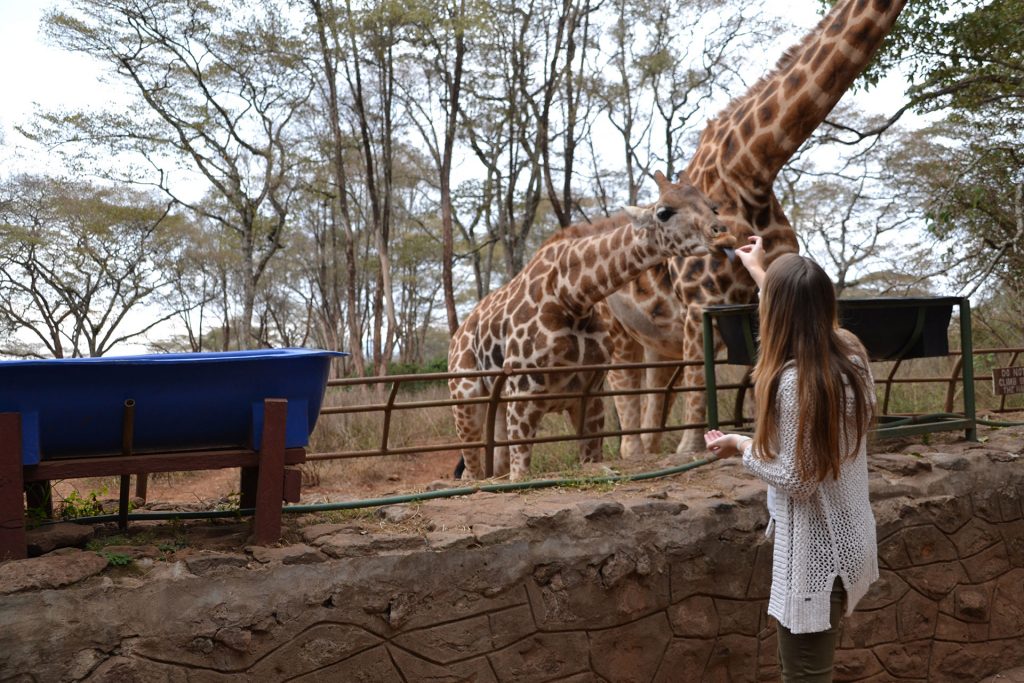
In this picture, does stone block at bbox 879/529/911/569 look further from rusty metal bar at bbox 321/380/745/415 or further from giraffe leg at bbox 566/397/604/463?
giraffe leg at bbox 566/397/604/463

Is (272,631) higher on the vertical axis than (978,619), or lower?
higher

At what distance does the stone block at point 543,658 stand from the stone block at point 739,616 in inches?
26.8

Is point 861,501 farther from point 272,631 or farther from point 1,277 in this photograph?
point 1,277

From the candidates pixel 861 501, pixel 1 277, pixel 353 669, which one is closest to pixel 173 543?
pixel 353 669

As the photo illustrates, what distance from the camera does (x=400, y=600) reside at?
3.24 m

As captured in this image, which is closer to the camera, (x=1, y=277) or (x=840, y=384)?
(x=840, y=384)

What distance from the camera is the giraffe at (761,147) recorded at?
16.9 feet

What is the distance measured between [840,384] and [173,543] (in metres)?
2.34

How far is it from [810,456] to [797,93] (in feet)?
11.5

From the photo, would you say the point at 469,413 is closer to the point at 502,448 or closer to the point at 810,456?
the point at 502,448

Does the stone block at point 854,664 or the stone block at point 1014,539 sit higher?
the stone block at point 1014,539

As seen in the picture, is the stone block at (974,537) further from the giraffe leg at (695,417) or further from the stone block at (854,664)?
the giraffe leg at (695,417)

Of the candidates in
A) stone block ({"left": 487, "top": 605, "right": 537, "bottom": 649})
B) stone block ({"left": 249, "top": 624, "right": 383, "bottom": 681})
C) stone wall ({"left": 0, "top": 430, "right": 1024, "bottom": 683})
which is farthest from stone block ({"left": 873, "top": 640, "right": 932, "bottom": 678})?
stone block ({"left": 249, "top": 624, "right": 383, "bottom": 681})

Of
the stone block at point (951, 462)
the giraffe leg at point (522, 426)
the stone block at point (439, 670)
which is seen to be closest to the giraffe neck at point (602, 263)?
the giraffe leg at point (522, 426)
